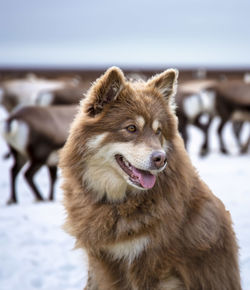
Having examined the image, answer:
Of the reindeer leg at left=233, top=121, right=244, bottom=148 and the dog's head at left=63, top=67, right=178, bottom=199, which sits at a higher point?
the dog's head at left=63, top=67, right=178, bottom=199

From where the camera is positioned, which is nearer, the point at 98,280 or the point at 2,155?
the point at 98,280

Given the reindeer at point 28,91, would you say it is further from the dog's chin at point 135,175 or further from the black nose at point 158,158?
the black nose at point 158,158

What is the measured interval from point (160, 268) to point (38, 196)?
16.4ft

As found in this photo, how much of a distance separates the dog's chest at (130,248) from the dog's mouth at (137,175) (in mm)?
358

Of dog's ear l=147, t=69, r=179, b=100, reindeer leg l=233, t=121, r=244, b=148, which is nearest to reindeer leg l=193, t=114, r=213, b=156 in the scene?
reindeer leg l=233, t=121, r=244, b=148

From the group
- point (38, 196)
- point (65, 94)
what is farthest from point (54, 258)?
point (65, 94)

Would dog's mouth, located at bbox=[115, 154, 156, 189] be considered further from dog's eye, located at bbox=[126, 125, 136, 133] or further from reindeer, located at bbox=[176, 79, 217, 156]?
reindeer, located at bbox=[176, 79, 217, 156]

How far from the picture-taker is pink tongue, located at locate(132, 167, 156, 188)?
2.99 meters

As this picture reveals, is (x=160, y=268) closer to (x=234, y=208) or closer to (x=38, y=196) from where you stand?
(x=234, y=208)

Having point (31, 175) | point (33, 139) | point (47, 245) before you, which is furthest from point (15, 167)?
point (47, 245)

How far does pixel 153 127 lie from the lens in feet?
10.1

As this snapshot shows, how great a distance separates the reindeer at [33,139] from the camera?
7.62m

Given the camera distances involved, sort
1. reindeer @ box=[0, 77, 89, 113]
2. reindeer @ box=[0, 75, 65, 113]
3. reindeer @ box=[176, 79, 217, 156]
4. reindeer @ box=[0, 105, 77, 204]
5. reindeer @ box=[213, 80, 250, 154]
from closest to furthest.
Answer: reindeer @ box=[0, 105, 77, 204] → reindeer @ box=[176, 79, 217, 156] → reindeer @ box=[213, 80, 250, 154] → reindeer @ box=[0, 77, 89, 113] → reindeer @ box=[0, 75, 65, 113]

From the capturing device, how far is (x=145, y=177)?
304cm
